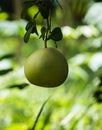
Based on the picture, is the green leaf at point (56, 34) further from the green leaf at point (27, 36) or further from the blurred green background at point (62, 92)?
the blurred green background at point (62, 92)

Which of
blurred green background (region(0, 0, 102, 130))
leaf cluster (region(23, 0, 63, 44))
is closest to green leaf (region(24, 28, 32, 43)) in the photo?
leaf cluster (region(23, 0, 63, 44))

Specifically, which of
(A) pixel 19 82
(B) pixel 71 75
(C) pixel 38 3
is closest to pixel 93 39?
(B) pixel 71 75

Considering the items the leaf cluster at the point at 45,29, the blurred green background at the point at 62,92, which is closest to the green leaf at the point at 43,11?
the leaf cluster at the point at 45,29

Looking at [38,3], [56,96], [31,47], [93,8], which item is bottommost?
[31,47]

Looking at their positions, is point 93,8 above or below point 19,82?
above

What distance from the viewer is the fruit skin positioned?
73 centimetres

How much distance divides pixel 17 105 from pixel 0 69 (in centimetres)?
25

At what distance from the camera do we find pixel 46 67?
2.39 feet

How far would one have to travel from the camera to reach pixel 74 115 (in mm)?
1665

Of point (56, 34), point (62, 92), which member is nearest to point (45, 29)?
point (56, 34)

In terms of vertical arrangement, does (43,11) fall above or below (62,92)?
above

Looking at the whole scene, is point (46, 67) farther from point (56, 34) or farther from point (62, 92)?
point (62, 92)

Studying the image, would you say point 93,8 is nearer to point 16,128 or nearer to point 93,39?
point 93,39

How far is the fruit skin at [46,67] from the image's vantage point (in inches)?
28.6
